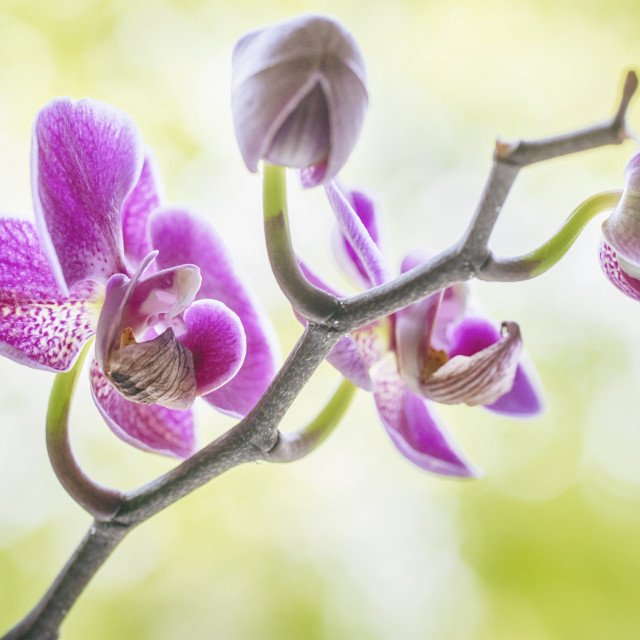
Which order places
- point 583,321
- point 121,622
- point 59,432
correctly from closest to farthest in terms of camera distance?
point 59,432 < point 121,622 < point 583,321

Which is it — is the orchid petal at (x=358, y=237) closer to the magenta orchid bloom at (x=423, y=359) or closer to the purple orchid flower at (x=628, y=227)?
the magenta orchid bloom at (x=423, y=359)

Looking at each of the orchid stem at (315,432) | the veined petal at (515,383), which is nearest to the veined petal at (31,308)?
the orchid stem at (315,432)

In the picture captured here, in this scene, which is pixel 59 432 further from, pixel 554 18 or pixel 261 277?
pixel 554 18

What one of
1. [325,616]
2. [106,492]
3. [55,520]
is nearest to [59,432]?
[106,492]

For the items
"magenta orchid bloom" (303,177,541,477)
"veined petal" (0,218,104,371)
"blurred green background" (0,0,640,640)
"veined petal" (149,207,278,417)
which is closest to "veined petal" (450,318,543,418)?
"magenta orchid bloom" (303,177,541,477)

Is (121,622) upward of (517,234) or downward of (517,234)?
downward
